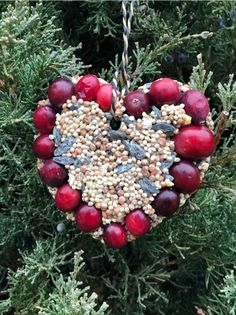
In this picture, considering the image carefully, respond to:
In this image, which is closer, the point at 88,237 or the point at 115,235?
the point at 115,235

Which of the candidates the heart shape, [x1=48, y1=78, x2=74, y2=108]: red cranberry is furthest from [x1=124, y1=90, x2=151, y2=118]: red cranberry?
[x1=48, y1=78, x2=74, y2=108]: red cranberry

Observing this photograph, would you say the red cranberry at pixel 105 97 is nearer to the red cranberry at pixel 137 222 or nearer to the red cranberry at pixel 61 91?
the red cranberry at pixel 61 91

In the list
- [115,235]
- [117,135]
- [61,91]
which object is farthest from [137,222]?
[61,91]

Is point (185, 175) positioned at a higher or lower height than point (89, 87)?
lower

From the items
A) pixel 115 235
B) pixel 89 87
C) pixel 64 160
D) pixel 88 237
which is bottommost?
pixel 88 237

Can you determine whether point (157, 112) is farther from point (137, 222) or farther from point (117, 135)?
point (137, 222)

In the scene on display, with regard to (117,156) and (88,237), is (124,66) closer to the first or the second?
(117,156)

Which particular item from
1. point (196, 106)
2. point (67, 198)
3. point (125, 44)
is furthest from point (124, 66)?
point (67, 198)

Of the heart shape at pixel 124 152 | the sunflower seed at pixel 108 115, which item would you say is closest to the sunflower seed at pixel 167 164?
the heart shape at pixel 124 152
